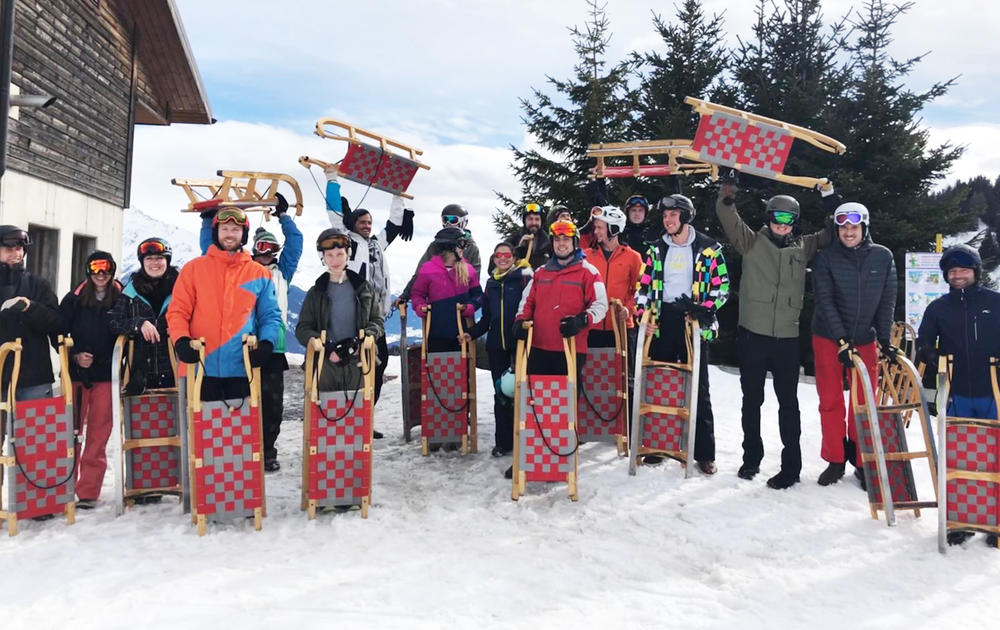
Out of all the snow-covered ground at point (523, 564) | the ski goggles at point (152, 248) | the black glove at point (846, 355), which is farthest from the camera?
the ski goggles at point (152, 248)

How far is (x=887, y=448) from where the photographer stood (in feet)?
15.5

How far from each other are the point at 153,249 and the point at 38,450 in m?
1.54

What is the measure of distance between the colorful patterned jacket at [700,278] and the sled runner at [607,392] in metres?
0.41

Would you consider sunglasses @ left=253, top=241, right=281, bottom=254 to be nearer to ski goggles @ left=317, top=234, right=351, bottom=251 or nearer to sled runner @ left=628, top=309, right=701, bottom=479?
ski goggles @ left=317, top=234, right=351, bottom=251

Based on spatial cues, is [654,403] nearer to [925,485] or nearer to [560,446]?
[560,446]

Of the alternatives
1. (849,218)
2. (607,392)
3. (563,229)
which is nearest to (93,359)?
(563,229)

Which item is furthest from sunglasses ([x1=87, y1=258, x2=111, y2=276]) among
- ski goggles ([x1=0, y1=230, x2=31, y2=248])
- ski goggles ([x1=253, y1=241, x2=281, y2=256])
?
ski goggles ([x1=253, y1=241, x2=281, y2=256])

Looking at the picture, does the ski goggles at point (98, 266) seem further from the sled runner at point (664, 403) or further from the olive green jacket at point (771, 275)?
the olive green jacket at point (771, 275)

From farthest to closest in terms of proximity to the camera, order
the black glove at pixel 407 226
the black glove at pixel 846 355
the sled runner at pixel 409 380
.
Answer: the black glove at pixel 407 226, the sled runner at pixel 409 380, the black glove at pixel 846 355

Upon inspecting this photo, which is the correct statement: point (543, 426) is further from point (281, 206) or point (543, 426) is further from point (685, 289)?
point (281, 206)

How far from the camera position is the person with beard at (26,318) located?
4.62m

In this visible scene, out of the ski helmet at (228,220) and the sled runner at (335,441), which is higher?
the ski helmet at (228,220)

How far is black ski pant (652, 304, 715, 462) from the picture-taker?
219 inches

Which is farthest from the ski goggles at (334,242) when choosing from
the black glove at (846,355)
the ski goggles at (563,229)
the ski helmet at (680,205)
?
the black glove at (846,355)
